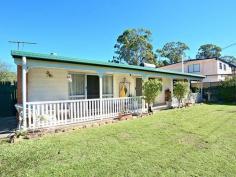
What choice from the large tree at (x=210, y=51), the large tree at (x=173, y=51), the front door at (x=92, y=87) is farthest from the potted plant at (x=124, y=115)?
the large tree at (x=210, y=51)

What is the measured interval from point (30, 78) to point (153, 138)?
6476 millimetres

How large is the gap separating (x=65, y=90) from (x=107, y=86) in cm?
324

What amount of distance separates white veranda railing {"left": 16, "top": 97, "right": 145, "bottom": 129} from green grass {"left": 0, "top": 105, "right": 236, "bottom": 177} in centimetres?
113

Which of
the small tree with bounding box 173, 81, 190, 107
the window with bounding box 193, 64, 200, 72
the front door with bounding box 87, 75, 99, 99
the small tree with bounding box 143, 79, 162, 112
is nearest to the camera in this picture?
the front door with bounding box 87, 75, 99, 99

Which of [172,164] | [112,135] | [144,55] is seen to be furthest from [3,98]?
[144,55]

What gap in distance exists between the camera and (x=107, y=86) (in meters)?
13.1

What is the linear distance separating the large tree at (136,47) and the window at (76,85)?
35841 mm

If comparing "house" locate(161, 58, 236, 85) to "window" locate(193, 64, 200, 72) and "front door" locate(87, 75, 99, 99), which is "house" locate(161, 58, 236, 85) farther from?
"front door" locate(87, 75, 99, 99)

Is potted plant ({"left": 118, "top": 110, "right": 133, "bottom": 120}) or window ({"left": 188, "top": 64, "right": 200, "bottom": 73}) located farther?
window ({"left": 188, "top": 64, "right": 200, "bottom": 73})

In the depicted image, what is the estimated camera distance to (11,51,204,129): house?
7.88 m

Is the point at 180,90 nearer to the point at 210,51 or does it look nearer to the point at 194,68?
the point at 194,68

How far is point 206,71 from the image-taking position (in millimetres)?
A: 32625

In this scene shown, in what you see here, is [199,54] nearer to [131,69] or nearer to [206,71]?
[206,71]

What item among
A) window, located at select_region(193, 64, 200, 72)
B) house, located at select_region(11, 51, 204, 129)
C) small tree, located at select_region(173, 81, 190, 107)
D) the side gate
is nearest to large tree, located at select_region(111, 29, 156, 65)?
window, located at select_region(193, 64, 200, 72)
